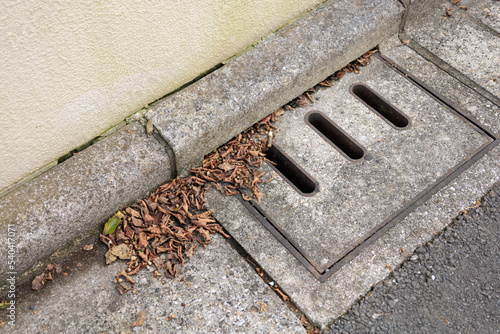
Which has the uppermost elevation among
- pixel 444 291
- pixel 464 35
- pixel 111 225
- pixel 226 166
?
pixel 464 35

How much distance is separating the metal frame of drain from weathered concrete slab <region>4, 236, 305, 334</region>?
230 millimetres

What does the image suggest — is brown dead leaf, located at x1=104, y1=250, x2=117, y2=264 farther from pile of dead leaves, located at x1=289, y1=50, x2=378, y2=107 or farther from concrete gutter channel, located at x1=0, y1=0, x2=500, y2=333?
pile of dead leaves, located at x1=289, y1=50, x2=378, y2=107

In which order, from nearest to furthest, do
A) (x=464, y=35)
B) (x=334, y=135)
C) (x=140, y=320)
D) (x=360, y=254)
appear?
(x=140, y=320) → (x=360, y=254) → (x=334, y=135) → (x=464, y=35)

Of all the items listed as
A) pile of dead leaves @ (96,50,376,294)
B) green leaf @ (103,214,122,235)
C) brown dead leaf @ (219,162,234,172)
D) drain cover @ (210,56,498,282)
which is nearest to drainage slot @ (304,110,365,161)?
drain cover @ (210,56,498,282)

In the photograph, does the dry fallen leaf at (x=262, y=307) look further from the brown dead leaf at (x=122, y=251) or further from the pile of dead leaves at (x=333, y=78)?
the pile of dead leaves at (x=333, y=78)

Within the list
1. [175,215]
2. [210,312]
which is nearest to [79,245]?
[175,215]

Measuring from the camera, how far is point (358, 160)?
240cm

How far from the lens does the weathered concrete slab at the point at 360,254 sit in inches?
77.4

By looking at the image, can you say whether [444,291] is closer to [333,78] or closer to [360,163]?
[360,163]

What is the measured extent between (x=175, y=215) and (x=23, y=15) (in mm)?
1065

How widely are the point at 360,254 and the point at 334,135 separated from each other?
0.75 metres

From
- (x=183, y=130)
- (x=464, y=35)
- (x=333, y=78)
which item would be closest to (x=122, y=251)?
(x=183, y=130)

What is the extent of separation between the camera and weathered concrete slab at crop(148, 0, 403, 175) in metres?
2.21

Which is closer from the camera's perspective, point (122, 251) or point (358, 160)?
point (122, 251)
